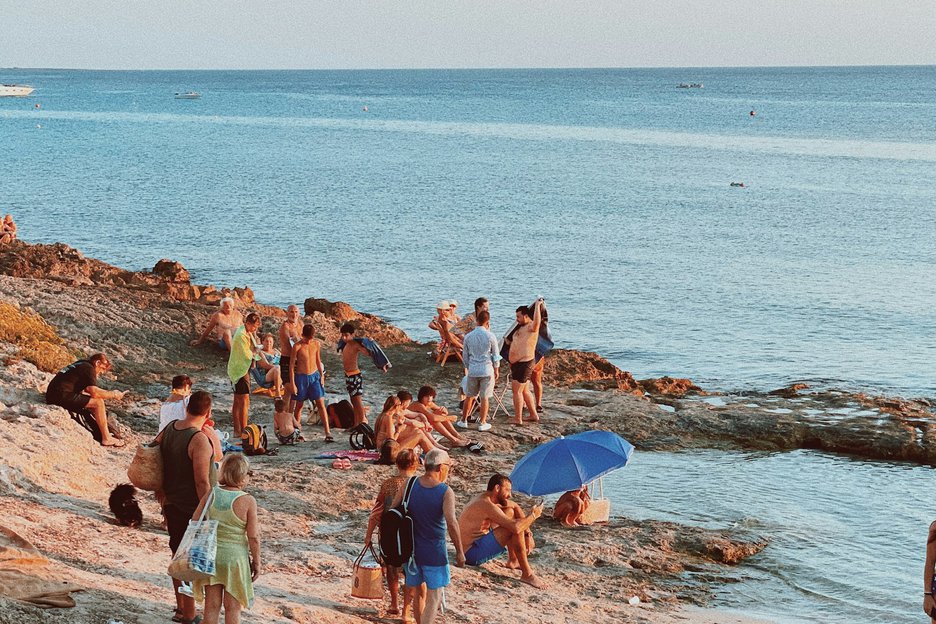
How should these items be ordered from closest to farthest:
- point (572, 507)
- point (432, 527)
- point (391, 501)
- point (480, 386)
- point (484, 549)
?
point (432, 527), point (391, 501), point (484, 549), point (572, 507), point (480, 386)

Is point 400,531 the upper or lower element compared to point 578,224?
upper

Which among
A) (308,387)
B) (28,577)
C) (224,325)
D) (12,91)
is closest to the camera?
(28,577)

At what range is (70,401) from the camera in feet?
40.8

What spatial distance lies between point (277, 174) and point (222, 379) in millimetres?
50546

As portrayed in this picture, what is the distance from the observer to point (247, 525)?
6855mm

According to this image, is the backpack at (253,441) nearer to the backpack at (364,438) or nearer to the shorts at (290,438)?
the shorts at (290,438)

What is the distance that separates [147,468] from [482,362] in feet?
24.6

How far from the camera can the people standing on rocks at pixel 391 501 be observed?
8258 mm

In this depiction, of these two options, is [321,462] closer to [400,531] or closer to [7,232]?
[400,531]

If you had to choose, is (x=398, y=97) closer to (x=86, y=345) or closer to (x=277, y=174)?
(x=277, y=174)

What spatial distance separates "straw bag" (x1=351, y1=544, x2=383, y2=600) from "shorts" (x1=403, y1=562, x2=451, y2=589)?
713 millimetres

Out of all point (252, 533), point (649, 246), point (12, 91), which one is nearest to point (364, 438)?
point (252, 533)

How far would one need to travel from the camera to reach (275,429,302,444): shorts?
13.9 m

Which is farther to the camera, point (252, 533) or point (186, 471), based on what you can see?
point (186, 471)
